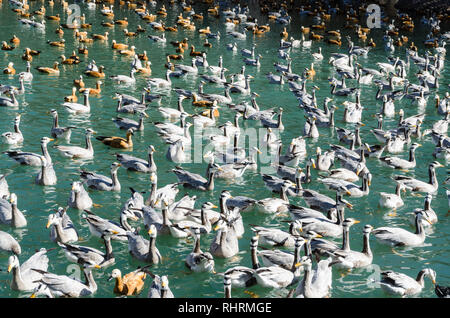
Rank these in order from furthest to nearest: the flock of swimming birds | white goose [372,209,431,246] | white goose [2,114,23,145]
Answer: white goose [2,114,23,145]
white goose [372,209,431,246]
the flock of swimming birds

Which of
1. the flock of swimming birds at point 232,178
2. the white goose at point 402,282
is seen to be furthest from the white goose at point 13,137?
the white goose at point 402,282

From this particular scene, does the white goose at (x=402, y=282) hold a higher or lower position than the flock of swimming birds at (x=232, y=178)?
lower

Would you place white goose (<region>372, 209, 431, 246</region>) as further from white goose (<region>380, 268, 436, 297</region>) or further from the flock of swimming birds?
white goose (<region>380, 268, 436, 297</region>)

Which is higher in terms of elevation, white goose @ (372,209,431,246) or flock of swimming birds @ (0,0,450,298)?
flock of swimming birds @ (0,0,450,298)

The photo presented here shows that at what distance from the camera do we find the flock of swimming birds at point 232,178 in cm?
1511

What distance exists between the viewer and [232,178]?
74.4 feet

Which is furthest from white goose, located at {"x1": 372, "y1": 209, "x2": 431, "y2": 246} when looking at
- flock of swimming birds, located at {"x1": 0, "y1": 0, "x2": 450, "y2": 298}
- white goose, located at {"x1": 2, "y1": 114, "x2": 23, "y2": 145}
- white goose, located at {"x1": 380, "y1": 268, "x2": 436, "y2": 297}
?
white goose, located at {"x1": 2, "y1": 114, "x2": 23, "y2": 145}

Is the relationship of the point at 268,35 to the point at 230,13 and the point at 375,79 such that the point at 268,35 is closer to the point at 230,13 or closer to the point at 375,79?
the point at 230,13

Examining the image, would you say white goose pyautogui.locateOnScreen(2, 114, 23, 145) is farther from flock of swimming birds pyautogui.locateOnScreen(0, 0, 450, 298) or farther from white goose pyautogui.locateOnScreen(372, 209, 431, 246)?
white goose pyautogui.locateOnScreen(372, 209, 431, 246)

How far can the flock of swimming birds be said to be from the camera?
15109 millimetres

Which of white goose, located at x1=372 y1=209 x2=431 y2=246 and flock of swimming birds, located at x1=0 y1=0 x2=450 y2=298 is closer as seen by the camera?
flock of swimming birds, located at x1=0 y1=0 x2=450 y2=298

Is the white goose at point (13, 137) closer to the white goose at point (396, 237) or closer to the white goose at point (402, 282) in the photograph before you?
the white goose at point (396, 237)

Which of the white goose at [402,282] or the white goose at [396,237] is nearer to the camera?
the white goose at [402,282]

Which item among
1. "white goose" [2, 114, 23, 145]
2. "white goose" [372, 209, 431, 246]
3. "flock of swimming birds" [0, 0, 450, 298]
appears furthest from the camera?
"white goose" [2, 114, 23, 145]
